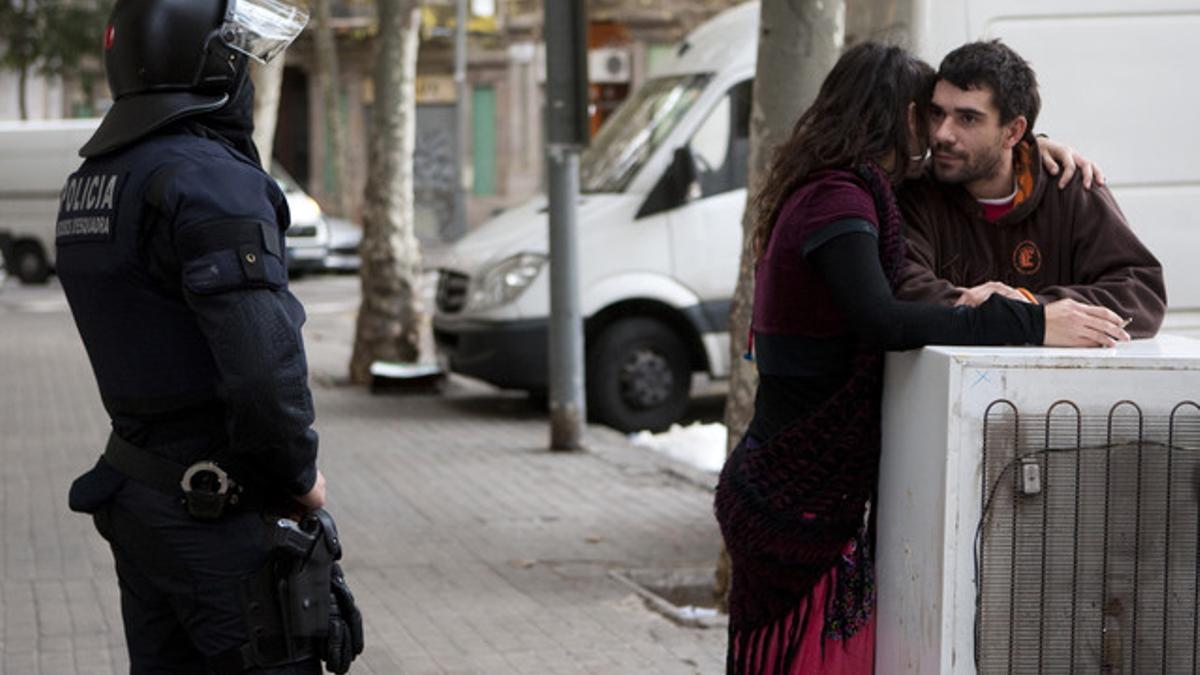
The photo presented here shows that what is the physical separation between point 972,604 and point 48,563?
17.8 feet

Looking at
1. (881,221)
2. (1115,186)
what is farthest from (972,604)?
(1115,186)

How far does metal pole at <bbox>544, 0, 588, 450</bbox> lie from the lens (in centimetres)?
1135

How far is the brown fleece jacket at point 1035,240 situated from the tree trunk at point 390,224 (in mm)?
10818

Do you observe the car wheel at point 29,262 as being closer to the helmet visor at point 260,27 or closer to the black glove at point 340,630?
the helmet visor at point 260,27

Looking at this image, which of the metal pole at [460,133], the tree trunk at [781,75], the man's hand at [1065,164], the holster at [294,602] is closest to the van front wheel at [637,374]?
the tree trunk at [781,75]

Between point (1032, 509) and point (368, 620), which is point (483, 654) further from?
point (1032, 509)

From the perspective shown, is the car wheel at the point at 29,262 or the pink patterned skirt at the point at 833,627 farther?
the car wheel at the point at 29,262

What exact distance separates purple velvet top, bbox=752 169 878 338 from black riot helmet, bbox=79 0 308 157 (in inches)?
43.8

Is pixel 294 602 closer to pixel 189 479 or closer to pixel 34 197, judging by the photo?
pixel 189 479

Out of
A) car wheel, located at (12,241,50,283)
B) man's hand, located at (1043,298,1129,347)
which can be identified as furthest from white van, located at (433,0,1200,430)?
car wheel, located at (12,241,50,283)

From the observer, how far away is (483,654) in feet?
21.7

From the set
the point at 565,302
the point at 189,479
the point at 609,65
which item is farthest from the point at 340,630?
the point at 609,65

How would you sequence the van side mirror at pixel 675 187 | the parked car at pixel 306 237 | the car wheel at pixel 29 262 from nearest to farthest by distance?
the van side mirror at pixel 675 187 < the car wheel at pixel 29 262 < the parked car at pixel 306 237

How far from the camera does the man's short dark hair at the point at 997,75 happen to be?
4.16m
